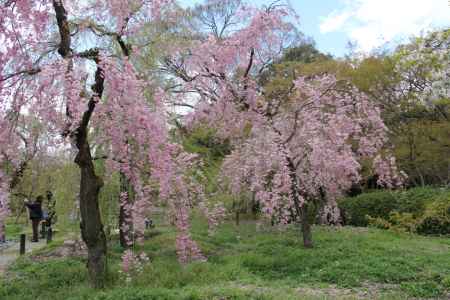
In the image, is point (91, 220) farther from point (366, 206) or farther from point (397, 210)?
point (366, 206)

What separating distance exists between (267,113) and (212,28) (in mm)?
13676

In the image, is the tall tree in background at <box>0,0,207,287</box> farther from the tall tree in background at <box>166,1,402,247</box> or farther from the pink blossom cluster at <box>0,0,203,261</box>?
the tall tree in background at <box>166,1,402,247</box>

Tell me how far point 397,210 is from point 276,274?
7683mm

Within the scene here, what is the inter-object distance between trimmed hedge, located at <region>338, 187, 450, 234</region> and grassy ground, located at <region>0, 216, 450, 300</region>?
0.86 metres

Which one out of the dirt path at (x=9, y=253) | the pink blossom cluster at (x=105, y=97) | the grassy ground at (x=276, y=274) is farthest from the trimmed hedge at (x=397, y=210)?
the dirt path at (x=9, y=253)

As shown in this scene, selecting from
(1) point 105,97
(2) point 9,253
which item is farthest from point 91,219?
(2) point 9,253

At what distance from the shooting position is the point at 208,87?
10234 millimetres

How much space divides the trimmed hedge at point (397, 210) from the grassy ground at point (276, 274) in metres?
0.86

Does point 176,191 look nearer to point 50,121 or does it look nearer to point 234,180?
point 50,121

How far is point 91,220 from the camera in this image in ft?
25.4

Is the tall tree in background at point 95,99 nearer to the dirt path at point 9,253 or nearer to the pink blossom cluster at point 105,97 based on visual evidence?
the pink blossom cluster at point 105,97

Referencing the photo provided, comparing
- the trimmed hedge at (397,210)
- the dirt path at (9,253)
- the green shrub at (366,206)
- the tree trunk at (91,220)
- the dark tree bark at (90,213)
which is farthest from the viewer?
the green shrub at (366,206)

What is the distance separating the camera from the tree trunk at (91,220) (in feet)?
24.9

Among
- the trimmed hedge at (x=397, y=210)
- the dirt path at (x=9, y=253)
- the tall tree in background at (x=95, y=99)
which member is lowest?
the dirt path at (x=9, y=253)
